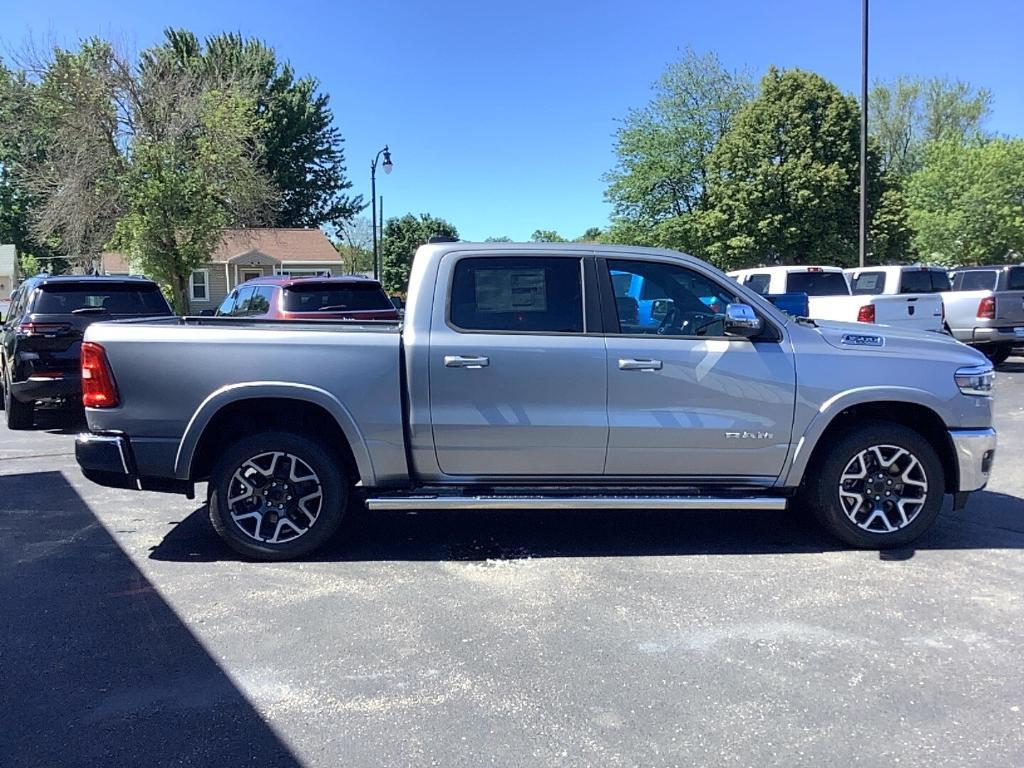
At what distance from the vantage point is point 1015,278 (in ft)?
51.1

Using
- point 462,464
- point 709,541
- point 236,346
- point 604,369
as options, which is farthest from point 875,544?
point 236,346

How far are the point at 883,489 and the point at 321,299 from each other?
7.64 m

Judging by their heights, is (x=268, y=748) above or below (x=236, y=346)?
below

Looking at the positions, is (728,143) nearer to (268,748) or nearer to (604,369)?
(604,369)

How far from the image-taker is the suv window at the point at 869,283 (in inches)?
598

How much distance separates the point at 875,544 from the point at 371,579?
321cm

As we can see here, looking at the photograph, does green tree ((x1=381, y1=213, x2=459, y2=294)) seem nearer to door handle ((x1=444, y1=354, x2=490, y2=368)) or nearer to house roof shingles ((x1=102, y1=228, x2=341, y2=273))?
house roof shingles ((x1=102, y1=228, x2=341, y2=273))

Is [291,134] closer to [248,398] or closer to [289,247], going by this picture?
[289,247]

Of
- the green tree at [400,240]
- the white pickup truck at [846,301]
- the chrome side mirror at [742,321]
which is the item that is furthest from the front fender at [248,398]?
the green tree at [400,240]

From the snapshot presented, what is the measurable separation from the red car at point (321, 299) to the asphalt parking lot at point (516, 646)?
4863mm

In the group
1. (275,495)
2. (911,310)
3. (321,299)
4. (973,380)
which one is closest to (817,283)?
(911,310)

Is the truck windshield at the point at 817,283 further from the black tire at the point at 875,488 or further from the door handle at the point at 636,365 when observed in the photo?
the door handle at the point at 636,365

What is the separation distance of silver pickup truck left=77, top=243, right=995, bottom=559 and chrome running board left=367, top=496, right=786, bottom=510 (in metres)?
0.01

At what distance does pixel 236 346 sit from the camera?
4.67 m
